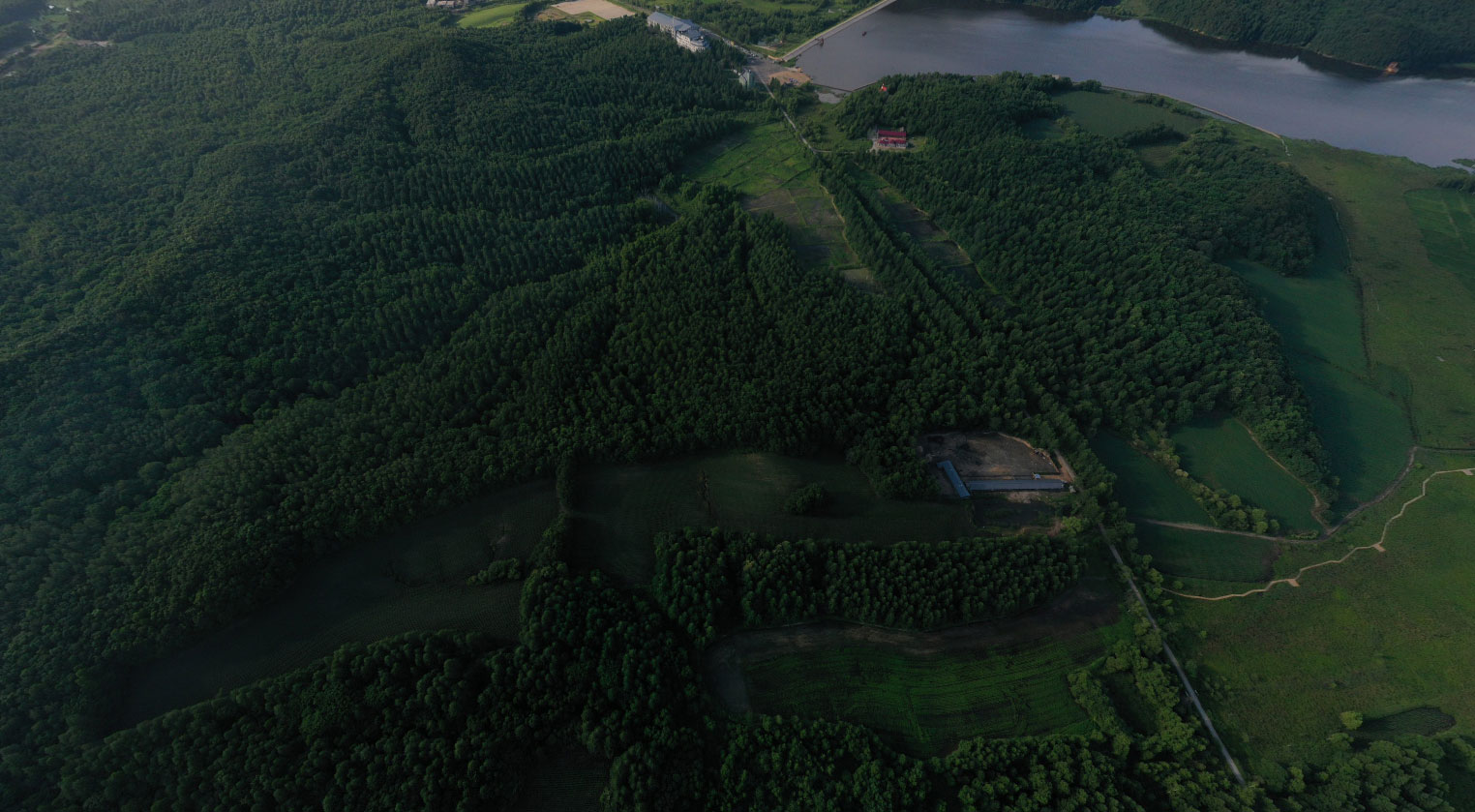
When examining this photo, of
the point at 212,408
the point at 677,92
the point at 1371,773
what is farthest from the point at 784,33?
the point at 1371,773

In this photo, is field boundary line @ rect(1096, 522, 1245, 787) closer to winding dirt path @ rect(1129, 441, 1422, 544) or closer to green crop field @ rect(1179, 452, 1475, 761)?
green crop field @ rect(1179, 452, 1475, 761)

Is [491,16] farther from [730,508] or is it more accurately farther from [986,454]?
[986,454]

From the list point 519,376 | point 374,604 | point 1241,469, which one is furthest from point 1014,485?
point 374,604

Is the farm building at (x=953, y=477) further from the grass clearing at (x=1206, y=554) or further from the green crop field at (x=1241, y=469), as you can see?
the green crop field at (x=1241, y=469)

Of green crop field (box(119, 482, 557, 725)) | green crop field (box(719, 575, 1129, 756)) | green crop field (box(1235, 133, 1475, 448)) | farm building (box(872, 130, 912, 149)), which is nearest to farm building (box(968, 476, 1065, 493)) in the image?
green crop field (box(719, 575, 1129, 756))

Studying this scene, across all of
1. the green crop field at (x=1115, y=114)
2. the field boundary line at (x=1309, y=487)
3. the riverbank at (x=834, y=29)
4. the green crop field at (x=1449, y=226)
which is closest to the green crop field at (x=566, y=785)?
the field boundary line at (x=1309, y=487)

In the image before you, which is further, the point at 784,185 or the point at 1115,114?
the point at 1115,114
